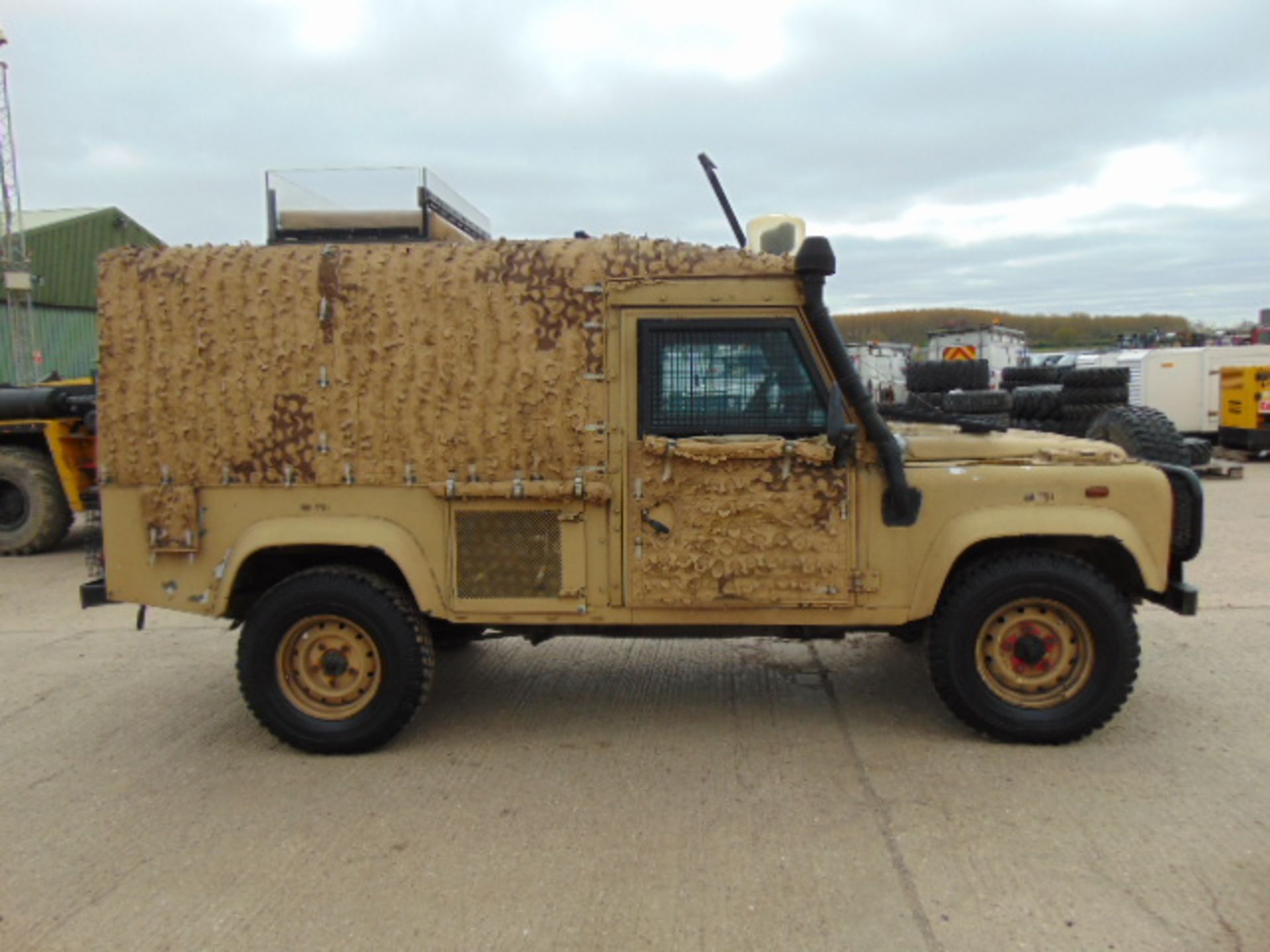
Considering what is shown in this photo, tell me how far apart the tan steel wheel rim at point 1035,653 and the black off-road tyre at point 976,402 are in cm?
393

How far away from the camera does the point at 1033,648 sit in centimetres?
427

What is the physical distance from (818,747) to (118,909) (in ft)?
9.27

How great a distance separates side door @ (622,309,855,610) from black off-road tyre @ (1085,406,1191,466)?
3.92 m

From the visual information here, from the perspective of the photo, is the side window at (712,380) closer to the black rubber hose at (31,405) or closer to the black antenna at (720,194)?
the black antenna at (720,194)

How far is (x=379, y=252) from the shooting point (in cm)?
432

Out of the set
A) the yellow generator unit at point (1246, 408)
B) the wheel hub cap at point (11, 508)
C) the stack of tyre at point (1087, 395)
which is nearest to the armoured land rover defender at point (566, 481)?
the wheel hub cap at point (11, 508)

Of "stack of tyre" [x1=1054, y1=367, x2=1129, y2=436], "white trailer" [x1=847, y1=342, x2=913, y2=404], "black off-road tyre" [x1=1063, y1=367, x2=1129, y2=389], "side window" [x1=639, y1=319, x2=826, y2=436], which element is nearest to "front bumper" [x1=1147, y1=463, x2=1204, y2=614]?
"side window" [x1=639, y1=319, x2=826, y2=436]

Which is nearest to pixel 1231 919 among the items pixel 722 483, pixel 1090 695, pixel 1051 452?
pixel 1090 695

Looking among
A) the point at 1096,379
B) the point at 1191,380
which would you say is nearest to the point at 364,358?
the point at 1096,379

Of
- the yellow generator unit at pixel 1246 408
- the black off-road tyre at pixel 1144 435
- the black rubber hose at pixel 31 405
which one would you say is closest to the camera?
the black off-road tyre at pixel 1144 435

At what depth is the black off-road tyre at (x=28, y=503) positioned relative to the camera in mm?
9844

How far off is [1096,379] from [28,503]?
11908mm

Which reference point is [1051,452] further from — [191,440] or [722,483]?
[191,440]

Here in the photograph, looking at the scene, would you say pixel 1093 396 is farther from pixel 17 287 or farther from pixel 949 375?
pixel 17 287
